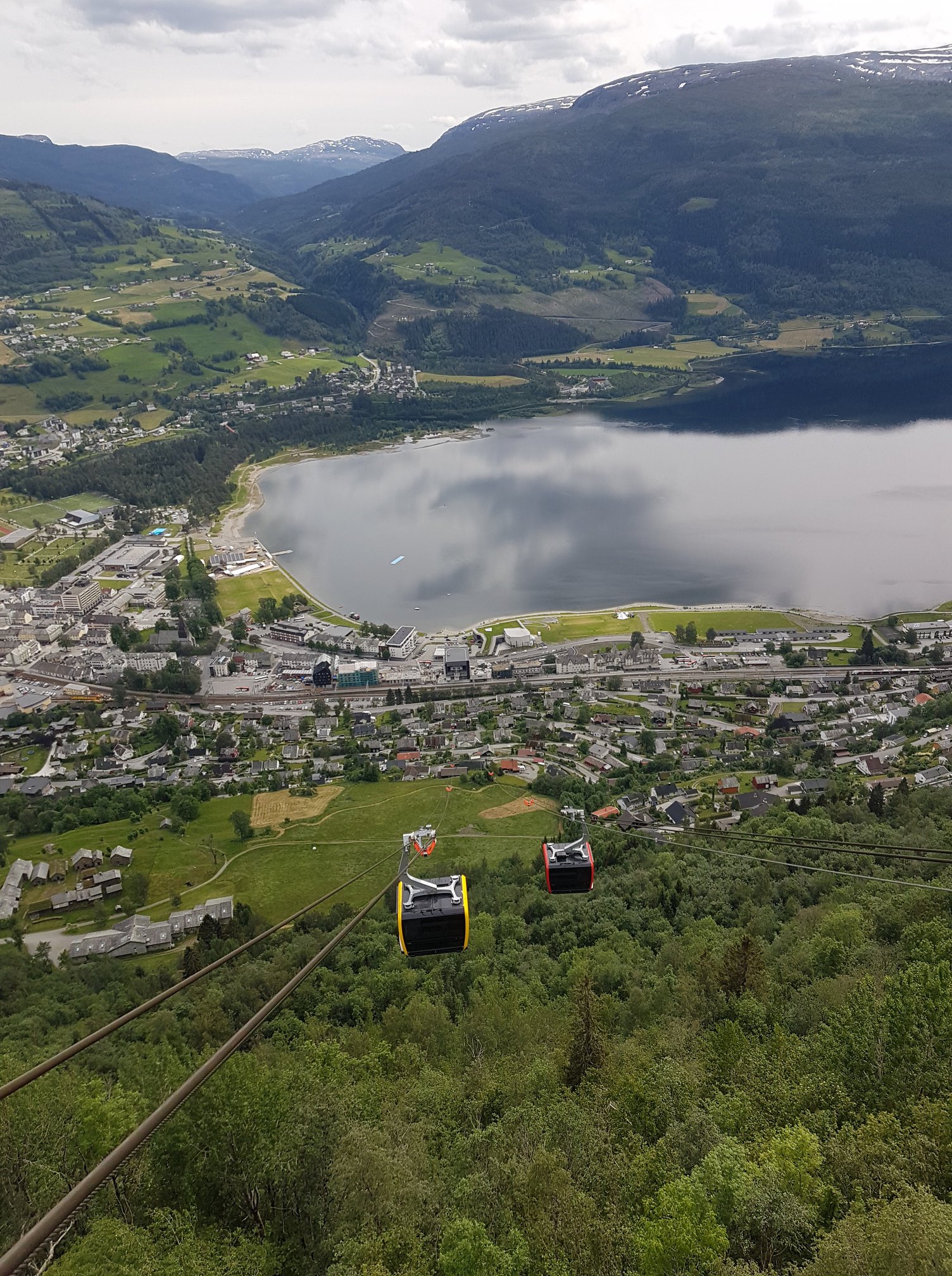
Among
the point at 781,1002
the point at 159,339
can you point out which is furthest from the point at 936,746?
the point at 159,339

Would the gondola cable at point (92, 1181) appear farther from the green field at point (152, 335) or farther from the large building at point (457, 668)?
the green field at point (152, 335)

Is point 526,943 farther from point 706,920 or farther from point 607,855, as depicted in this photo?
point 607,855

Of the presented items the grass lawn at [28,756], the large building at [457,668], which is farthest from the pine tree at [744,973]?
the grass lawn at [28,756]

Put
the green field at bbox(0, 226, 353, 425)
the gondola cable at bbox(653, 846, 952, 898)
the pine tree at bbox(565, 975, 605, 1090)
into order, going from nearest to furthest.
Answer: the gondola cable at bbox(653, 846, 952, 898) → the pine tree at bbox(565, 975, 605, 1090) → the green field at bbox(0, 226, 353, 425)

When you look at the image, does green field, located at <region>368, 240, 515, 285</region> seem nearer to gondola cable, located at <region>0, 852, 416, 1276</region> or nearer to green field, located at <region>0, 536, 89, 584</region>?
green field, located at <region>0, 536, 89, 584</region>

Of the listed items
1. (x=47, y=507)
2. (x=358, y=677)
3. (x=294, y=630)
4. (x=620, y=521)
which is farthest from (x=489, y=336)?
(x=358, y=677)

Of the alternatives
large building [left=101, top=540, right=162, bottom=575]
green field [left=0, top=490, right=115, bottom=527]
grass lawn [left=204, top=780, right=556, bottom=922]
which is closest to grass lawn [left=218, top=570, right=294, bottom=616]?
large building [left=101, top=540, right=162, bottom=575]
